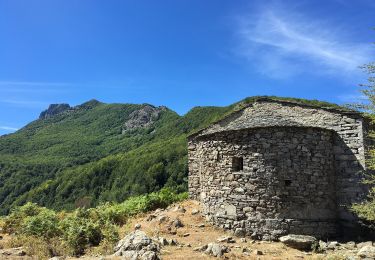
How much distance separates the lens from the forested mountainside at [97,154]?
52.2 m

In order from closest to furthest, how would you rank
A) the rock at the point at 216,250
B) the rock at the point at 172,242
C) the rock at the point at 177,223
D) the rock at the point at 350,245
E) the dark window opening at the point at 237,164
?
1. the rock at the point at 216,250
2. the rock at the point at 172,242
3. the rock at the point at 350,245
4. the dark window opening at the point at 237,164
5. the rock at the point at 177,223

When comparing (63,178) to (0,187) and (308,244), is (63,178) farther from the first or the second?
(308,244)

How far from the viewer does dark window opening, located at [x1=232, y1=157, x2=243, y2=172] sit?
1320 cm

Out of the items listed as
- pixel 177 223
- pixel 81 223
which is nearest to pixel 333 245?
pixel 177 223

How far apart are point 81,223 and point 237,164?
19.2ft

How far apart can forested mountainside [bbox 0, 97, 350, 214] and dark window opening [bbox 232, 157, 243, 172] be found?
19.9ft

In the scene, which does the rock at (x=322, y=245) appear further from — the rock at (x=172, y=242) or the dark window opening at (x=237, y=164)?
the rock at (x=172, y=242)

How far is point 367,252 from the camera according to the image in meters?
10.6

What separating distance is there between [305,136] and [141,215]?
7869mm

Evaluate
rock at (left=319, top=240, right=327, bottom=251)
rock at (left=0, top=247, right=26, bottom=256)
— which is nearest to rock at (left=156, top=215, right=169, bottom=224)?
rock at (left=0, top=247, right=26, bottom=256)

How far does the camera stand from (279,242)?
39.9 feet

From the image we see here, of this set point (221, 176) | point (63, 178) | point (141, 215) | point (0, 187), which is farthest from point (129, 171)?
point (221, 176)

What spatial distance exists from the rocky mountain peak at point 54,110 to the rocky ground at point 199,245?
156m

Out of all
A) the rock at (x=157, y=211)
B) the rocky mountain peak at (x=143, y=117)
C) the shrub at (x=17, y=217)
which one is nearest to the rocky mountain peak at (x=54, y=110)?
the rocky mountain peak at (x=143, y=117)
